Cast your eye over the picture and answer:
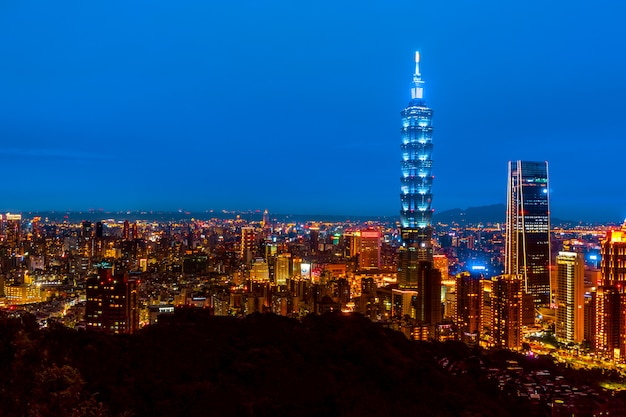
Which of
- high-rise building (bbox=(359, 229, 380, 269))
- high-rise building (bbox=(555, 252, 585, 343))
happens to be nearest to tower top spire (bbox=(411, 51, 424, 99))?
high-rise building (bbox=(359, 229, 380, 269))

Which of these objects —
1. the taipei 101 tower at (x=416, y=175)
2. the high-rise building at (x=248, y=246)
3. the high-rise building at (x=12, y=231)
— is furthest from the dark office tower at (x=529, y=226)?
the high-rise building at (x=12, y=231)

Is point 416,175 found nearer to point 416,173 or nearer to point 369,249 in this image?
point 416,173

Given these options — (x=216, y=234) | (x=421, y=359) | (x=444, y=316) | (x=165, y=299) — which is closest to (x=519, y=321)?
(x=444, y=316)

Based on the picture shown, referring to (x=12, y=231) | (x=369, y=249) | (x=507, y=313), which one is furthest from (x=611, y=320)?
(x=12, y=231)

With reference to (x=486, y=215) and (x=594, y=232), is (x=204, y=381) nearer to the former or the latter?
(x=594, y=232)

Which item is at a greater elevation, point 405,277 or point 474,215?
point 474,215
